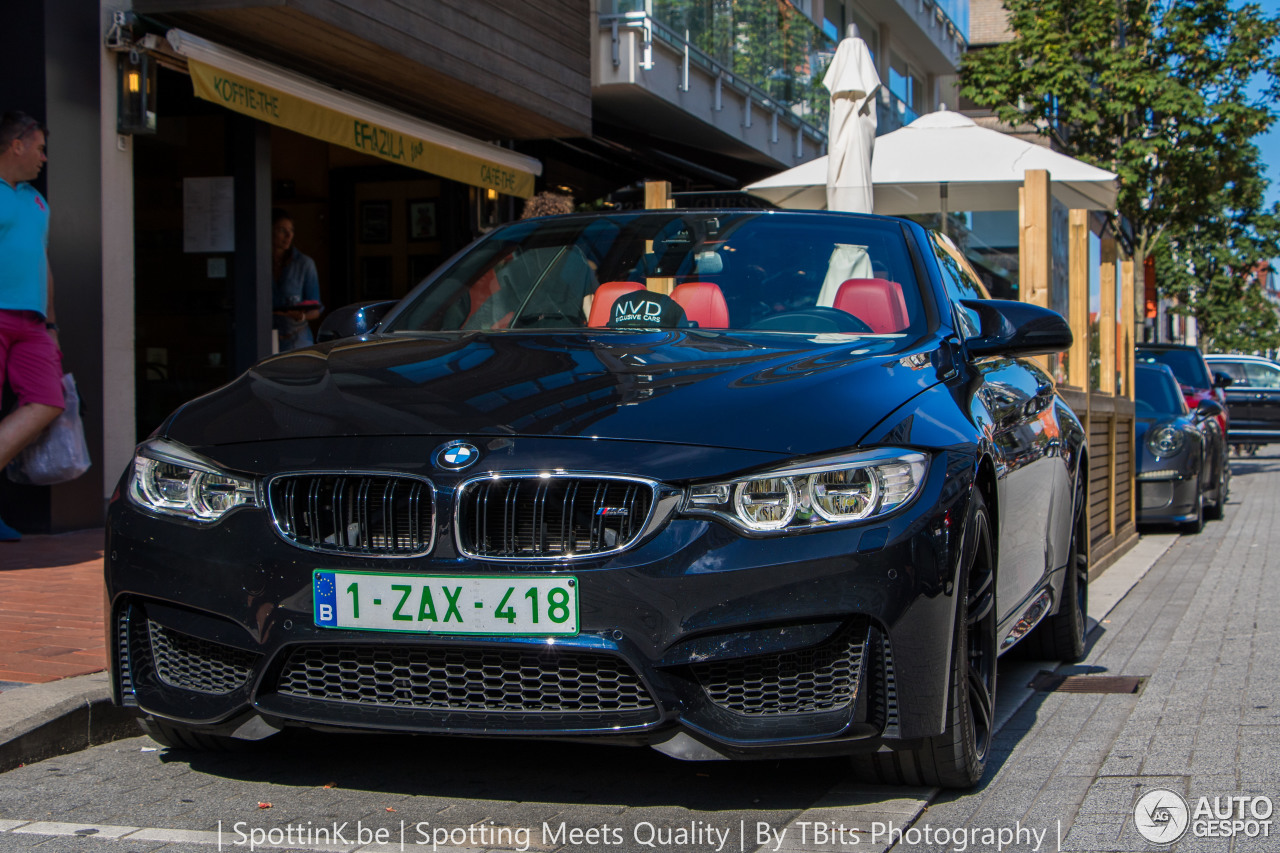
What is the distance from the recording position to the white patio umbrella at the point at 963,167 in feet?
39.3

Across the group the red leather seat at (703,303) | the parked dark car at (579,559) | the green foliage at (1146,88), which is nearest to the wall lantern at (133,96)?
the red leather seat at (703,303)

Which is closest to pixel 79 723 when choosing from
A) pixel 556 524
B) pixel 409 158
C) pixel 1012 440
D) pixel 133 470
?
pixel 133 470

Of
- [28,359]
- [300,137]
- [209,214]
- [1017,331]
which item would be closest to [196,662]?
[1017,331]

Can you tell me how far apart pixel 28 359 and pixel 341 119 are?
12.4 feet

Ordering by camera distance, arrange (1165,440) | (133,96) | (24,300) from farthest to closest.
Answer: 1. (1165,440)
2. (133,96)
3. (24,300)

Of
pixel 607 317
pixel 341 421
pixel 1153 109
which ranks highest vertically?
pixel 1153 109

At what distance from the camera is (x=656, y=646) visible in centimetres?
302

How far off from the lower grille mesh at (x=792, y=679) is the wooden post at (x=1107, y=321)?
6744 millimetres

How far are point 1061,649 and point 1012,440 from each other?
1771mm

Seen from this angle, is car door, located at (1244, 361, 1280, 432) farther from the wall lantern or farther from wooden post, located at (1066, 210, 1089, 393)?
the wall lantern

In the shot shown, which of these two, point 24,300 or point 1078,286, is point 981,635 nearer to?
point 24,300

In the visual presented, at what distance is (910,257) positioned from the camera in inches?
179

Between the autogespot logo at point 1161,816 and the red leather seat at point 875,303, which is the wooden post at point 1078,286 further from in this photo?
the autogespot logo at point 1161,816

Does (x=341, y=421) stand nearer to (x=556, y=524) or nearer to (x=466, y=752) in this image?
(x=556, y=524)
